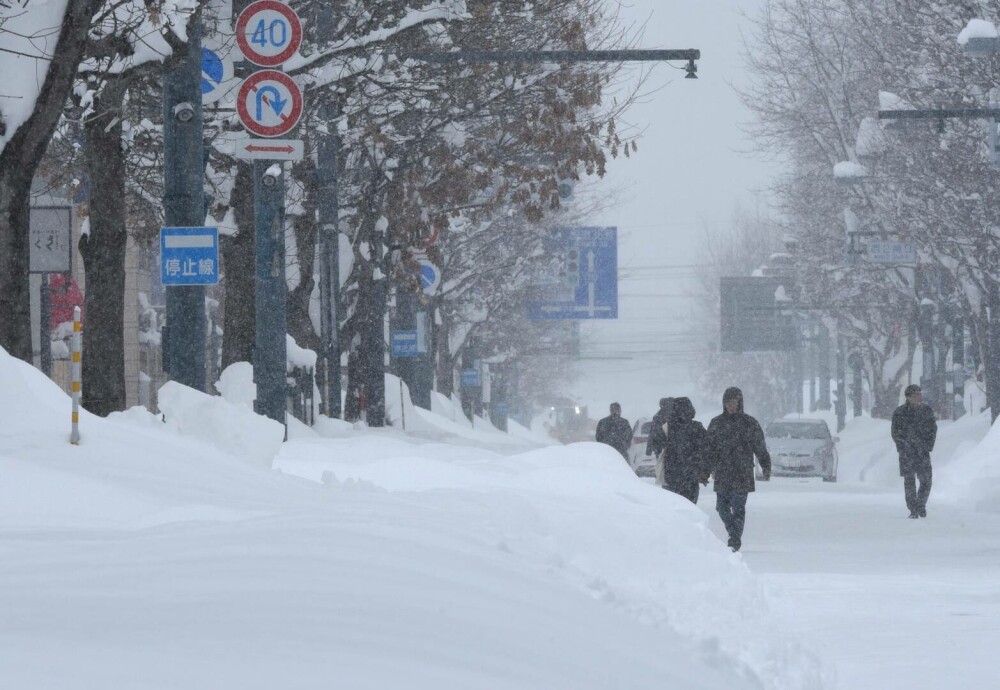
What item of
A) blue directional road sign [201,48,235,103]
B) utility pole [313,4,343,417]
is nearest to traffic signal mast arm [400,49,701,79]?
blue directional road sign [201,48,235,103]

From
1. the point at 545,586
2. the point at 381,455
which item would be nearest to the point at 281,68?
the point at 381,455

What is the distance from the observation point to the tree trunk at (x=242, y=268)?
2212 centimetres

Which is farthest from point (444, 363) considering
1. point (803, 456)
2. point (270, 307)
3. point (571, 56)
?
point (571, 56)

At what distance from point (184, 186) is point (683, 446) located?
5.70m

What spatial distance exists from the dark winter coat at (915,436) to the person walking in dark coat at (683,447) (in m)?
3.68

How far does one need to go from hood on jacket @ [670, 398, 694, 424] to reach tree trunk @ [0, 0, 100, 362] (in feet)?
23.9

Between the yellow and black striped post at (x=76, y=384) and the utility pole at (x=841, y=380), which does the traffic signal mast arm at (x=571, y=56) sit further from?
the utility pole at (x=841, y=380)

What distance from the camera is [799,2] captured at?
3922 centimetres

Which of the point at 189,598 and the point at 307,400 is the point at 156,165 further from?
the point at 189,598

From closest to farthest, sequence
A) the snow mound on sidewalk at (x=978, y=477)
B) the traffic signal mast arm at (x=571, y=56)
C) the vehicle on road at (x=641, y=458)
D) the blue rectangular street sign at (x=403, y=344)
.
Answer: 1. the traffic signal mast arm at (x=571, y=56)
2. the snow mound on sidewalk at (x=978, y=477)
3. the blue rectangular street sign at (x=403, y=344)
4. the vehicle on road at (x=641, y=458)

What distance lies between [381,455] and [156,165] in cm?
625

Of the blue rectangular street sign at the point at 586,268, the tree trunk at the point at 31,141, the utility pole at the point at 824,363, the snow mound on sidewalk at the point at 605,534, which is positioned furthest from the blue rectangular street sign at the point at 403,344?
the utility pole at the point at 824,363

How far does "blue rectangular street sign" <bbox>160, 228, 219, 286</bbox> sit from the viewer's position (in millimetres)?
14984

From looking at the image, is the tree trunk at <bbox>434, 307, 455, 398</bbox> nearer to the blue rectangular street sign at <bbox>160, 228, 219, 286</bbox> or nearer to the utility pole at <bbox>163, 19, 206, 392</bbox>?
the utility pole at <bbox>163, 19, 206, 392</bbox>
